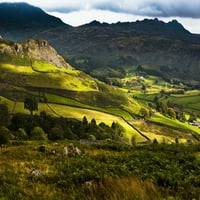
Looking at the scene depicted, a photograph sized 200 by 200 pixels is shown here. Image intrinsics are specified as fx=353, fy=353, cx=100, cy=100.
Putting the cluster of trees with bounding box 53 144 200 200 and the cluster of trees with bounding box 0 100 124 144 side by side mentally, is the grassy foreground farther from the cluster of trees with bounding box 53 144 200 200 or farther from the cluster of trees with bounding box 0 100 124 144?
the cluster of trees with bounding box 0 100 124 144

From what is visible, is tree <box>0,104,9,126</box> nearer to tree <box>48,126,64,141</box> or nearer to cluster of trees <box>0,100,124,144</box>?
cluster of trees <box>0,100,124,144</box>

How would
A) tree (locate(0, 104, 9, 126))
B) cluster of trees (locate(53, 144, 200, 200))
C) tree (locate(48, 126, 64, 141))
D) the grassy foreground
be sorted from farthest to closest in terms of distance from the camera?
1. tree (locate(0, 104, 9, 126))
2. tree (locate(48, 126, 64, 141))
3. cluster of trees (locate(53, 144, 200, 200))
4. the grassy foreground

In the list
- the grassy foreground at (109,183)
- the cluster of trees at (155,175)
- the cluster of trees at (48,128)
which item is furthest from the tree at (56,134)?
the cluster of trees at (155,175)

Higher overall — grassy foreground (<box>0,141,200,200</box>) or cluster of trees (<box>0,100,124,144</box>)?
grassy foreground (<box>0,141,200,200</box>)

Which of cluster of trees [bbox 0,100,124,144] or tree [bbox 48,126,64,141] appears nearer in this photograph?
tree [bbox 48,126,64,141]

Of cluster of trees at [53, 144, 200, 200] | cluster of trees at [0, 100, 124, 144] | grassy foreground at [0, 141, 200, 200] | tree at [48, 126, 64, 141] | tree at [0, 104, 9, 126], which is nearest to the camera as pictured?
grassy foreground at [0, 141, 200, 200]

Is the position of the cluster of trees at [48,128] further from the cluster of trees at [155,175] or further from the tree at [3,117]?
the cluster of trees at [155,175]

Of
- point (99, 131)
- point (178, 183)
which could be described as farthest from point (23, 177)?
point (99, 131)

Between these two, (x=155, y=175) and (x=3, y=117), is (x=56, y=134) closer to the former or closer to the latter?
(x=3, y=117)

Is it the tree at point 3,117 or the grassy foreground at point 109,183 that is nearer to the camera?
the grassy foreground at point 109,183

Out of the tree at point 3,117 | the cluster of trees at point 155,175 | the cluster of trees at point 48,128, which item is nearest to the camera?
the cluster of trees at point 155,175

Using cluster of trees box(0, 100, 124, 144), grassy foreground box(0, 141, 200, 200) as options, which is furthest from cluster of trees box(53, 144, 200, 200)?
cluster of trees box(0, 100, 124, 144)

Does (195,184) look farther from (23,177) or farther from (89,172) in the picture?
(23,177)

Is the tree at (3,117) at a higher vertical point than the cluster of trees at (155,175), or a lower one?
lower
